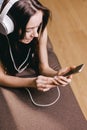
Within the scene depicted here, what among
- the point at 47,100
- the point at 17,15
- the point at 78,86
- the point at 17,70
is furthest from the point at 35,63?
the point at 78,86

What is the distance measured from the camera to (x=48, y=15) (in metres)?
1.13

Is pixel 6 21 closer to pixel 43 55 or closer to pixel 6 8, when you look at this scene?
pixel 6 8

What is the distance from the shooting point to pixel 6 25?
1.03 metres

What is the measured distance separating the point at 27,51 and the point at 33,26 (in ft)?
0.70

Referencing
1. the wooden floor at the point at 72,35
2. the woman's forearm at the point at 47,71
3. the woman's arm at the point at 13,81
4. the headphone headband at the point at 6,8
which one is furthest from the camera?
the wooden floor at the point at 72,35

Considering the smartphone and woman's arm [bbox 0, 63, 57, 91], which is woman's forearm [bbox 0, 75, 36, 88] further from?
the smartphone

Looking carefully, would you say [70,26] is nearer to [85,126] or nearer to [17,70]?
[17,70]

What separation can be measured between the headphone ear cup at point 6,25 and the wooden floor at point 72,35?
2.95ft

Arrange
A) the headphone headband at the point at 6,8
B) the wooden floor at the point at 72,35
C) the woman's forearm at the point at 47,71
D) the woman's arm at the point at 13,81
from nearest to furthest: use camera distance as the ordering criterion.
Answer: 1. the headphone headband at the point at 6,8
2. the woman's arm at the point at 13,81
3. the woman's forearm at the point at 47,71
4. the wooden floor at the point at 72,35

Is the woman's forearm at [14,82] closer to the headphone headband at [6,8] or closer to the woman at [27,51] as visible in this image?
the woman at [27,51]

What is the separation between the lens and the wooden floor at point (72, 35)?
6.25 ft

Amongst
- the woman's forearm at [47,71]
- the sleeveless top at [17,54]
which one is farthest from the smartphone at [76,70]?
the sleeveless top at [17,54]

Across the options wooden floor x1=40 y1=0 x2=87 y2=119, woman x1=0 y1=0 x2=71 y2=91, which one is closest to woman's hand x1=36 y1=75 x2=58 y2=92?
woman x1=0 y1=0 x2=71 y2=91

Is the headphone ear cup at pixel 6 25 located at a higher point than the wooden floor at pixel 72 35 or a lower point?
higher
